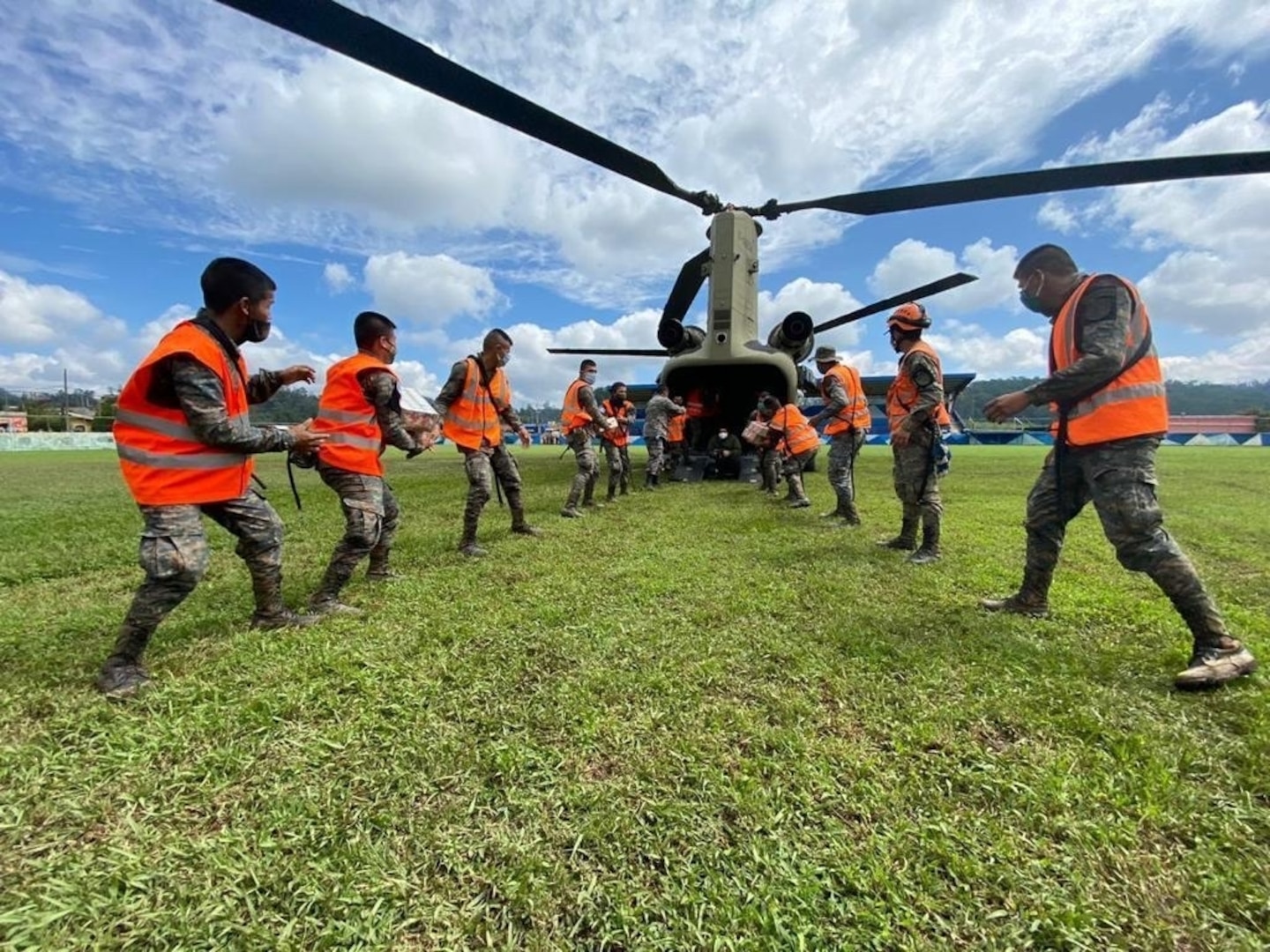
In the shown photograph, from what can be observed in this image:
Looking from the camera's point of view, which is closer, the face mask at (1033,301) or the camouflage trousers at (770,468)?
the face mask at (1033,301)

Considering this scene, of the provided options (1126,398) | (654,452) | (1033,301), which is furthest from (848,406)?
(654,452)

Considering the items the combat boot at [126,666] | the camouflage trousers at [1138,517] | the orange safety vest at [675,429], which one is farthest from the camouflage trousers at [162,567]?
the orange safety vest at [675,429]

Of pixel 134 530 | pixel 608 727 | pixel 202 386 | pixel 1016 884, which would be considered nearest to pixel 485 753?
pixel 608 727

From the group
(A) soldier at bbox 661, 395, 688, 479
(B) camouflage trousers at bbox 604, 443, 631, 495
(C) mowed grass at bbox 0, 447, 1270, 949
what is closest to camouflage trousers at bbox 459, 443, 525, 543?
(C) mowed grass at bbox 0, 447, 1270, 949

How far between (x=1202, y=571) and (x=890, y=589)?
9.29 ft

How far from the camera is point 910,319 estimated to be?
5.11m

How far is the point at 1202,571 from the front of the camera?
185 inches

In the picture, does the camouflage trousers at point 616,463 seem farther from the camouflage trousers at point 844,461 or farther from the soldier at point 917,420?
the soldier at point 917,420

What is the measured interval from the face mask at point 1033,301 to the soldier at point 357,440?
3951 millimetres

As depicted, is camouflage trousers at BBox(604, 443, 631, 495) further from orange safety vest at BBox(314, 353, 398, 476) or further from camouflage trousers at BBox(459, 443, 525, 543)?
orange safety vest at BBox(314, 353, 398, 476)

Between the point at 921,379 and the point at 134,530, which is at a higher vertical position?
the point at 921,379

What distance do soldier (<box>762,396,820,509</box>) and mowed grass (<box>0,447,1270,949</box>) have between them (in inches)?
168

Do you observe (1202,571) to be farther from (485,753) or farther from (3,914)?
(3,914)

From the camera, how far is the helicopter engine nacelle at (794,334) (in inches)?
429
